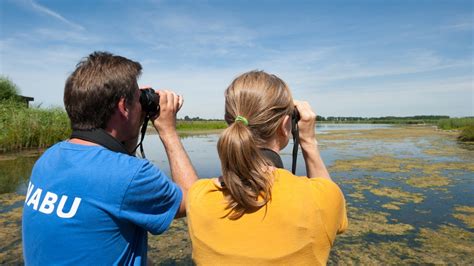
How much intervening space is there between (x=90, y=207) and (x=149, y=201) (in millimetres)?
177

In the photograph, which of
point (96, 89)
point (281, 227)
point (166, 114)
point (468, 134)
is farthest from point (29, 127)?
point (468, 134)

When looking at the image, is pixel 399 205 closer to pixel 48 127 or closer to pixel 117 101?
pixel 117 101

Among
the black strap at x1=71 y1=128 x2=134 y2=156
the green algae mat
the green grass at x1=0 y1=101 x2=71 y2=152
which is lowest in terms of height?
the green algae mat

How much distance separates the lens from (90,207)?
102cm

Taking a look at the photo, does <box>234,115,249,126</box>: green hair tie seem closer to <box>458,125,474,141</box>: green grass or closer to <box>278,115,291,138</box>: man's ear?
<box>278,115,291,138</box>: man's ear

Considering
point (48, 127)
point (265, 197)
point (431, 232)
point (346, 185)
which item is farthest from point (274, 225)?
point (48, 127)

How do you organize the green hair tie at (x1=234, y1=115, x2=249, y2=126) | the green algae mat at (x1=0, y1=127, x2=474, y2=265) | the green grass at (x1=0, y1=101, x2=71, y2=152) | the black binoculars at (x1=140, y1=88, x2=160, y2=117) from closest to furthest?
the green hair tie at (x1=234, y1=115, x2=249, y2=126) → the black binoculars at (x1=140, y1=88, x2=160, y2=117) → the green algae mat at (x1=0, y1=127, x2=474, y2=265) → the green grass at (x1=0, y1=101, x2=71, y2=152)

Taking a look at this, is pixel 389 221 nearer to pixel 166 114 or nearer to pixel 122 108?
pixel 166 114

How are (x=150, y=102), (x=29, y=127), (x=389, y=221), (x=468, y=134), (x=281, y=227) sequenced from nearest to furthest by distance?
(x=281, y=227)
(x=150, y=102)
(x=389, y=221)
(x=29, y=127)
(x=468, y=134)

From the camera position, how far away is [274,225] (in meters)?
0.96

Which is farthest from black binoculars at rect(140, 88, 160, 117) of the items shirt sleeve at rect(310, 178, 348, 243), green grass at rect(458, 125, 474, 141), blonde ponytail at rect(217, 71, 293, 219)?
green grass at rect(458, 125, 474, 141)

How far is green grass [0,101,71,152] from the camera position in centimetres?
1107

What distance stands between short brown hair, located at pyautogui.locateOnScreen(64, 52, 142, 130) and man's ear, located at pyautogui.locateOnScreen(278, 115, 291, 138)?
0.56 m

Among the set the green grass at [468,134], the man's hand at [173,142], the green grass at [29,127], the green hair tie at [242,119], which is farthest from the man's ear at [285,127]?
the green grass at [468,134]
